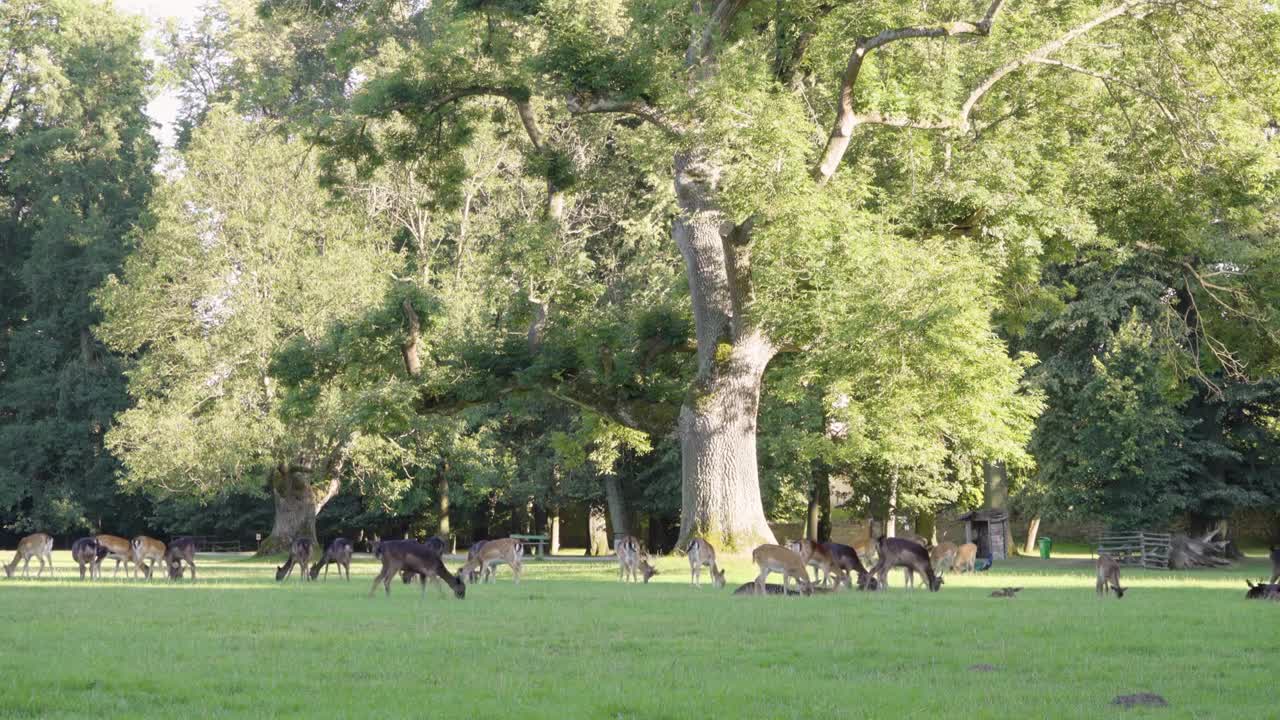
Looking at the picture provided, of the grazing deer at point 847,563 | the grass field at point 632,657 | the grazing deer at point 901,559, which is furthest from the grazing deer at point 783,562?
the grazing deer at point 901,559

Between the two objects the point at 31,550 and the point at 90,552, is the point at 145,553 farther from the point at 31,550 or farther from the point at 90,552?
the point at 31,550

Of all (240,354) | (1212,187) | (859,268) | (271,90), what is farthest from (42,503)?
(1212,187)

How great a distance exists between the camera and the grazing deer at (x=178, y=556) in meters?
26.9

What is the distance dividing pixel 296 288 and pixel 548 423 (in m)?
10.9

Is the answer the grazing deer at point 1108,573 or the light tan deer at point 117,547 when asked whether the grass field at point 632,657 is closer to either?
the grazing deer at point 1108,573

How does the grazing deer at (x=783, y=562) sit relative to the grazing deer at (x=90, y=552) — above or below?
below

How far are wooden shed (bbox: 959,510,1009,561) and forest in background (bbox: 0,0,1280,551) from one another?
68.8 inches

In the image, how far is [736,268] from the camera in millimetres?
29625

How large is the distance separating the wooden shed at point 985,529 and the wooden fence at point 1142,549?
14.2ft

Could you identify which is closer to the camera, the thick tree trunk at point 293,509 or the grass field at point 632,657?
the grass field at point 632,657

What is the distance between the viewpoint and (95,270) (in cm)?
5797

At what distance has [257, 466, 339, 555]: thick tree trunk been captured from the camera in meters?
46.5

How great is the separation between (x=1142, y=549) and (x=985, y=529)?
6.39 meters

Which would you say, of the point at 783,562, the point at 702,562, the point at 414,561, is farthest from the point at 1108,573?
the point at 414,561
